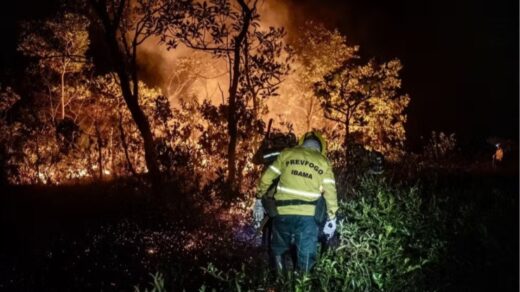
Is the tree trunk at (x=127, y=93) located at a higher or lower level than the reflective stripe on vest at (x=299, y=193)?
higher

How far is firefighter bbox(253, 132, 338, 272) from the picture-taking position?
225 inches

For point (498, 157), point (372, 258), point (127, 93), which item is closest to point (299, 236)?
point (372, 258)

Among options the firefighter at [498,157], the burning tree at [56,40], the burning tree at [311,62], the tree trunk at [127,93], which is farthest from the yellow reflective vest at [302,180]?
the burning tree at [311,62]

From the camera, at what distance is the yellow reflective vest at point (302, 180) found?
5.71 meters

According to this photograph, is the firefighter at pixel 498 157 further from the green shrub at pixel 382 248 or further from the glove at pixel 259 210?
the glove at pixel 259 210

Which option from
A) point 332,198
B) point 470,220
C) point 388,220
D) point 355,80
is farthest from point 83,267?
point 355,80

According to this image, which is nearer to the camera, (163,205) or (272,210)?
(272,210)

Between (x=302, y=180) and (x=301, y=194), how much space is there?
0.53ft

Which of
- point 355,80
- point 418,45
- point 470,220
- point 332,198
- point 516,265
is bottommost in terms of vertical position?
point 516,265

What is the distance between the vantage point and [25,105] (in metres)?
20.6

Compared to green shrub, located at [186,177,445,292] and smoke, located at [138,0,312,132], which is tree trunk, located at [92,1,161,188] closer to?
green shrub, located at [186,177,445,292]

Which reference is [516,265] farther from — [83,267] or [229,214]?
[229,214]

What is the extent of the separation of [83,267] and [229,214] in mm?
3526

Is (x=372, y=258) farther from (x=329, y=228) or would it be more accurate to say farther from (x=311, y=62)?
(x=311, y=62)
